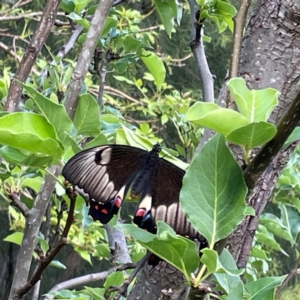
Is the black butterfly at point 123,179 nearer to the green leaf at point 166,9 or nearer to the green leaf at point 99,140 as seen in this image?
the green leaf at point 99,140

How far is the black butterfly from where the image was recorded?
53 centimetres

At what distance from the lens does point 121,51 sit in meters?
1.17

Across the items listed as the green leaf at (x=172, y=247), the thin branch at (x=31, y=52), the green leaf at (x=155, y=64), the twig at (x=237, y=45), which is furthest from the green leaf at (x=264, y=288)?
the green leaf at (x=155, y=64)

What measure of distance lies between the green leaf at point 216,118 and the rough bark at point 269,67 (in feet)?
0.58

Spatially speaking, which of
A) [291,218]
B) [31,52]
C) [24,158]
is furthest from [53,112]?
[291,218]

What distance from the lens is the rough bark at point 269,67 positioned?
22.3 inches

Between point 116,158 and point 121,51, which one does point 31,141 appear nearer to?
point 116,158

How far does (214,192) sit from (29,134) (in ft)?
0.62

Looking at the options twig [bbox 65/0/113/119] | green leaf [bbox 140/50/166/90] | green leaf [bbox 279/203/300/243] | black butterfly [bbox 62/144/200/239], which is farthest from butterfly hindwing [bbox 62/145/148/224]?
green leaf [bbox 140/50/166/90]

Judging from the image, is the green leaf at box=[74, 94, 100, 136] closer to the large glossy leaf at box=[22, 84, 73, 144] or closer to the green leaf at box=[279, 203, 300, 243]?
the large glossy leaf at box=[22, 84, 73, 144]

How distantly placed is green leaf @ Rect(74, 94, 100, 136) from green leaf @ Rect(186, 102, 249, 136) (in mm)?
252

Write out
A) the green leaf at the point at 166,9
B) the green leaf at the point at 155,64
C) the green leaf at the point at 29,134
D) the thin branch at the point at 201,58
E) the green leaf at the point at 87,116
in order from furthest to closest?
1. the green leaf at the point at 155,64
2. the green leaf at the point at 166,9
3. the thin branch at the point at 201,58
4. the green leaf at the point at 87,116
5. the green leaf at the point at 29,134

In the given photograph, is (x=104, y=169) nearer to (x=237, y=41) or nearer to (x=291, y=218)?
(x=237, y=41)

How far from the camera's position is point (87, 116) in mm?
626
